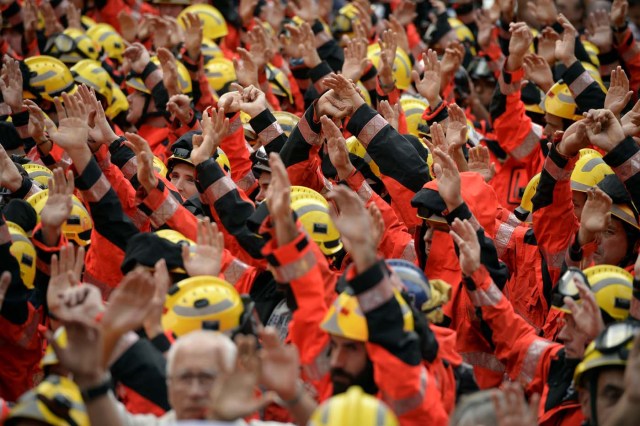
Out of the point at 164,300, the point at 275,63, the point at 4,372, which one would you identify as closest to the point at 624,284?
the point at 164,300

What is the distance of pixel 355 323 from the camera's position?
4.99 m

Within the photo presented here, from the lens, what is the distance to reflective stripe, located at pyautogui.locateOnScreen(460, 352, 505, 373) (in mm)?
6430

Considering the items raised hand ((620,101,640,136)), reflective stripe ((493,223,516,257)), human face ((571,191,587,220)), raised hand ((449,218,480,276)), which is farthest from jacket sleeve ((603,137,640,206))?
raised hand ((449,218,480,276))

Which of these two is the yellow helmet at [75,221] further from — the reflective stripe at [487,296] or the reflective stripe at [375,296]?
the reflective stripe at [375,296]

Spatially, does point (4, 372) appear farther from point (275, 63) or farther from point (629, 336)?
Result: point (275, 63)

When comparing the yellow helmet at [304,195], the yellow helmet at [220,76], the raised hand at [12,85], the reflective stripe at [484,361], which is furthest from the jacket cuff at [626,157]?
the yellow helmet at [220,76]

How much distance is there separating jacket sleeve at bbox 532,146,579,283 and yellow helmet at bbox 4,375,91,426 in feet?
11.1

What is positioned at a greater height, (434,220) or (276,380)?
(276,380)

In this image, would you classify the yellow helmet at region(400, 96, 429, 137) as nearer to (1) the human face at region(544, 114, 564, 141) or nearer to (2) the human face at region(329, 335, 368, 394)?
(1) the human face at region(544, 114, 564, 141)

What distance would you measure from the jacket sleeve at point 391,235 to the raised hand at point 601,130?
48.5 inches

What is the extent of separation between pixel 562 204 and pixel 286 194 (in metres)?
2.37

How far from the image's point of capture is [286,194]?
212 inches

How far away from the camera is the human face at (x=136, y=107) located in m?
10.4

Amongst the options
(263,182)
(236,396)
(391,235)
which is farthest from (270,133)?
(236,396)
